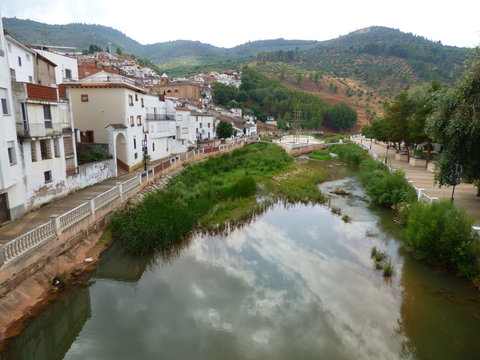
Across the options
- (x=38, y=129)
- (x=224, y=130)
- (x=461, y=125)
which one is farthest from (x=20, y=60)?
(x=224, y=130)

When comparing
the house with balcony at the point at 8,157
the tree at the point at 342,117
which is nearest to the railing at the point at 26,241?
the house with balcony at the point at 8,157

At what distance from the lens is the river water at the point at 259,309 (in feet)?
32.1

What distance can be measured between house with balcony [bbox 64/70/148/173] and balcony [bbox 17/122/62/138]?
23.3ft

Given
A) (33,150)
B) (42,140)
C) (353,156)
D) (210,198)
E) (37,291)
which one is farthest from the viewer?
(353,156)

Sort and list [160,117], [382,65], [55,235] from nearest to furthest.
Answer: [55,235] → [160,117] → [382,65]

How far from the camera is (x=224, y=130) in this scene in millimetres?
58938

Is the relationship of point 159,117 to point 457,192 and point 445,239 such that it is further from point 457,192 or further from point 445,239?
point 445,239

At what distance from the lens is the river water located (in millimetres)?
9797

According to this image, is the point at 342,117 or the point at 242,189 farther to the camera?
the point at 342,117

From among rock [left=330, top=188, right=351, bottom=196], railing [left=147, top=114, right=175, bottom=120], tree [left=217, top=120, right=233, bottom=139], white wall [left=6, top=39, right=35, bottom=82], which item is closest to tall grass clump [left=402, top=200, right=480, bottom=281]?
rock [left=330, top=188, right=351, bottom=196]

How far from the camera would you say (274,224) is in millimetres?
20094

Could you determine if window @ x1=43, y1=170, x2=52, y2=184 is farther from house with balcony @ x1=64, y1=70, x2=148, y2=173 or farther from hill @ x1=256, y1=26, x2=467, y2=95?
hill @ x1=256, y1=26, x2=467, y2=95

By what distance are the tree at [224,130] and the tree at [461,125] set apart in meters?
44.7

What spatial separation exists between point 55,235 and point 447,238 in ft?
51.4
